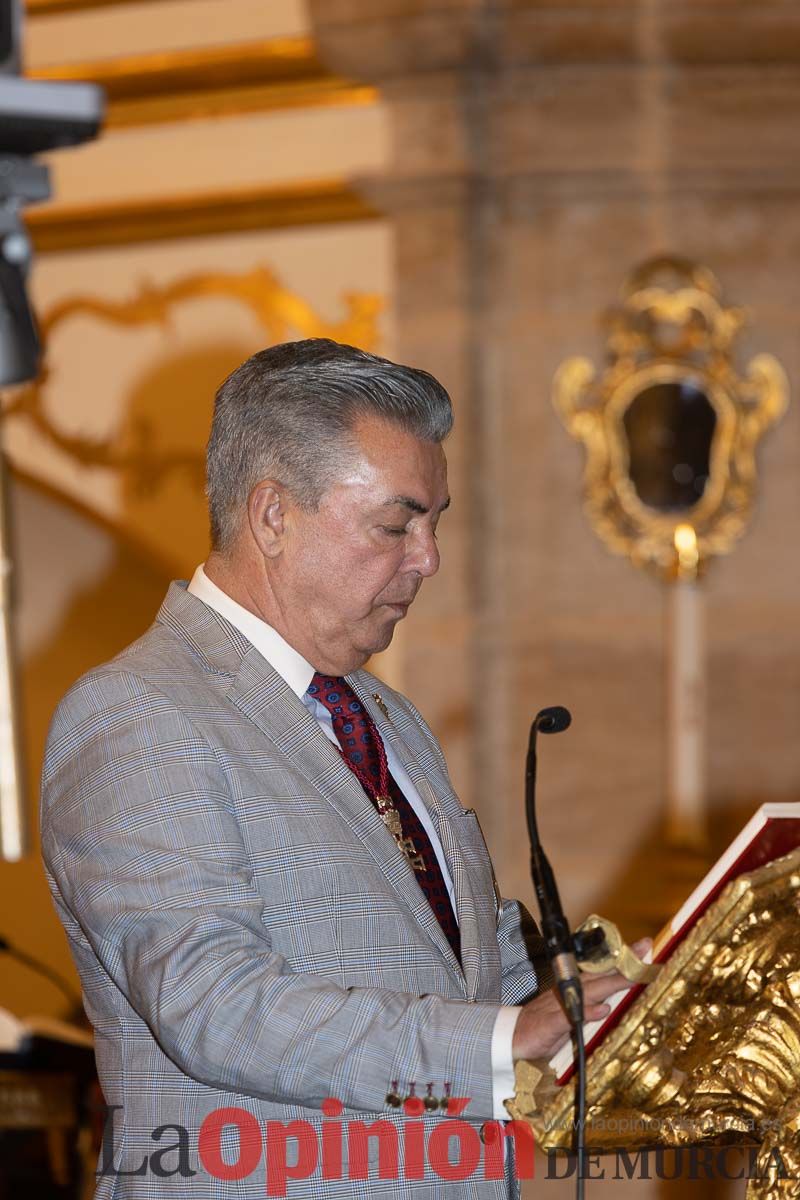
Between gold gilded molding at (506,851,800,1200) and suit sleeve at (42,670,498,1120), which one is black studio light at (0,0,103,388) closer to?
suit sleeve at (42,670,498,1120)

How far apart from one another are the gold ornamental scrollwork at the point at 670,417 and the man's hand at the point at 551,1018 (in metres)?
2.86

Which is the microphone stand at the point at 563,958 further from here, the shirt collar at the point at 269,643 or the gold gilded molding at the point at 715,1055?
the shirt collar at the point at 269,643

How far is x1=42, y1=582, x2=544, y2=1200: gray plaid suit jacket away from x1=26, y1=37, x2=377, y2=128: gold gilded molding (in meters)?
2.93

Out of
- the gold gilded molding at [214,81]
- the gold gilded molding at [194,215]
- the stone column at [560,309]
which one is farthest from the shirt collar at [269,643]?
the gold gilded molding at [214,81]

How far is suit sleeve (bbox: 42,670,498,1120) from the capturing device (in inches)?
70.0

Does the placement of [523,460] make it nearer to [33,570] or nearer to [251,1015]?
[33,570]

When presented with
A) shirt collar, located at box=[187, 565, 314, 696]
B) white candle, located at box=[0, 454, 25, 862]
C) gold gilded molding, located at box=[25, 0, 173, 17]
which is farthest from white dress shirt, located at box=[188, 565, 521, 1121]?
gold gilded molding, located at box=[25, 0, 173, 17]

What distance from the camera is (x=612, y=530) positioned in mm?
4582

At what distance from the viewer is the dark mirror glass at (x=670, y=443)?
4539mm

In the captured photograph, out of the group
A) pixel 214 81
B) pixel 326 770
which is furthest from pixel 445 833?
pixel 214 81

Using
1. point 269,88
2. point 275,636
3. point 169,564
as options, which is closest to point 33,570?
point 169,564

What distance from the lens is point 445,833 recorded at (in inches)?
87.0

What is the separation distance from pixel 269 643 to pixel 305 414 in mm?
282

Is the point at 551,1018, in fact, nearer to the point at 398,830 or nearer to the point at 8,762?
the point at 398,830
